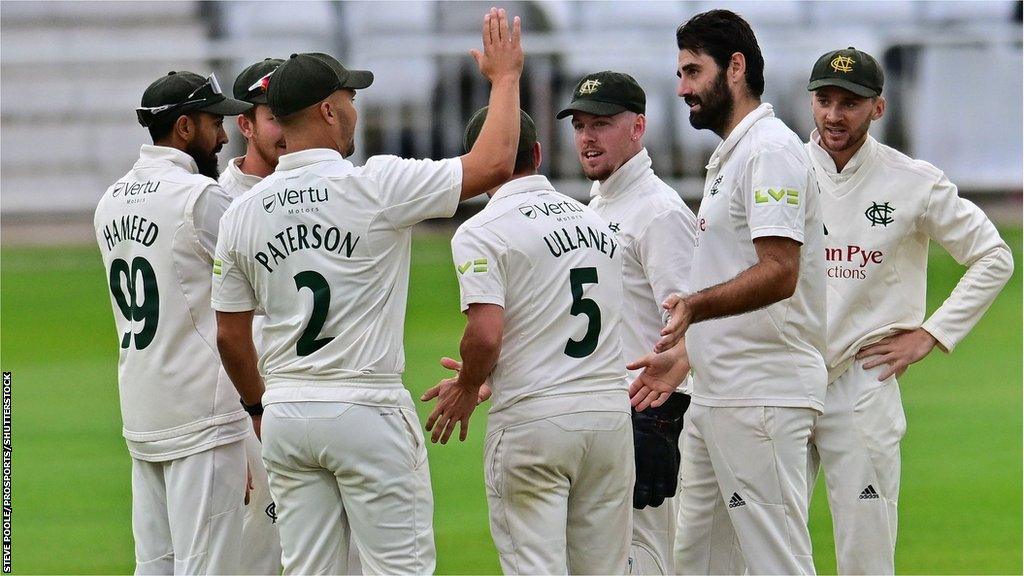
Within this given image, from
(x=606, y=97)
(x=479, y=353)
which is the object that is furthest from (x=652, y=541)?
(x=606, y=97)

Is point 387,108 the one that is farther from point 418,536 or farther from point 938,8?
point 418,536

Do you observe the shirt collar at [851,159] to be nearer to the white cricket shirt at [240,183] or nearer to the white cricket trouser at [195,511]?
the white cricket shirt at [240,183]

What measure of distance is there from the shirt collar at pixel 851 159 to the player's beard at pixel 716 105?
91 centimetres

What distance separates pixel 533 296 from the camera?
15.0 feet

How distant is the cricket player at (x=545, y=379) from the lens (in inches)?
179

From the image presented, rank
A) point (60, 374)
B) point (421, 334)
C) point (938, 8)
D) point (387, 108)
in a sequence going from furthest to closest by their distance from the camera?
point (938, 8), point (387, 108), point (421, 334), point (60, 374)

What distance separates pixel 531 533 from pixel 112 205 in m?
2.01

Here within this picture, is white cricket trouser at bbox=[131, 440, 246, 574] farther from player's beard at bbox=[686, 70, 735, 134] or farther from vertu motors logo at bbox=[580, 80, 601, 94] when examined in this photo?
player's beard at bbox=[686, 70, 735, 134]

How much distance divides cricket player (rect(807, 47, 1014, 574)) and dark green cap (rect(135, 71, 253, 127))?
243 centimetres

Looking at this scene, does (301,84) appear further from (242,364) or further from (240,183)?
(240,183)

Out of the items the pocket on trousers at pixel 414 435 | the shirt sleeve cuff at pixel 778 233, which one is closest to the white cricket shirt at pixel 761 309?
the shirt sleeve cuff at pixel 778 233

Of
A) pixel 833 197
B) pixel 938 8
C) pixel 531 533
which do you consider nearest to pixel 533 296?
pixel 531 533

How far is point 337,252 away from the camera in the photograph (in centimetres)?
426

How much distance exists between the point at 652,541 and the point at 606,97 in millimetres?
1854
